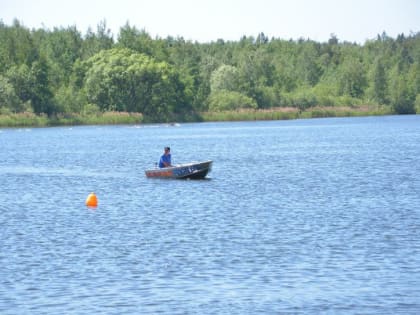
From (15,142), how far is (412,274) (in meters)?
90.9

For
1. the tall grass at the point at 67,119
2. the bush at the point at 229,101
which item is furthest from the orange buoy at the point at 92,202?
the bush at the point at 229,101

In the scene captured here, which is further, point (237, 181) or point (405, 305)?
point (237, 181)

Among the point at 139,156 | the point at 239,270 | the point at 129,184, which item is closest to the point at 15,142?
the point at 139,156

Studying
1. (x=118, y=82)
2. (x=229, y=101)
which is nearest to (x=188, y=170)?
(x=118, y=82)

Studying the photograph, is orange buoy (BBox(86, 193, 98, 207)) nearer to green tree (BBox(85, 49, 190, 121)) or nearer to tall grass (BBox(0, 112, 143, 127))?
tall grass (BBox(0, 112, 143, 127))

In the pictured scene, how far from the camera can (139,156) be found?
88.1 m

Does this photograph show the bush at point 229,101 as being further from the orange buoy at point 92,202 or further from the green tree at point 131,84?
the orange buoy at point 92,202

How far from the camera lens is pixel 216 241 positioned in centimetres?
3422

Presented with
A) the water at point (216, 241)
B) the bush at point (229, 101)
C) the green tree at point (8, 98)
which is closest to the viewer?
the water at point (216, 241)

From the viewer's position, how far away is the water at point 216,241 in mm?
25172

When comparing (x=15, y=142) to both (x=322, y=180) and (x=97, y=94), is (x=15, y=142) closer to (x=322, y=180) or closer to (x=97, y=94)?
(x=97, y=94)

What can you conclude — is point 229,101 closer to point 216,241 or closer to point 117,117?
point 117,117

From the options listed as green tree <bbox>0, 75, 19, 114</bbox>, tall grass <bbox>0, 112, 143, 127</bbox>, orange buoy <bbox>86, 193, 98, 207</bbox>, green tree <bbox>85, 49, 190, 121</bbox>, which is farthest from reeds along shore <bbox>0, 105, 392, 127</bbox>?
orange buoy <bbox>86, 193, 98, 207</bbox>

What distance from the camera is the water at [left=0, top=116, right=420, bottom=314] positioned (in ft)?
82.6
